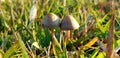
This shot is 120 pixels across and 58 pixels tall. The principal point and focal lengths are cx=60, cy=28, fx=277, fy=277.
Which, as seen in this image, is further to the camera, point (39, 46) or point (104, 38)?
point (104, 38)

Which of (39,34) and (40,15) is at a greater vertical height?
(40,15)

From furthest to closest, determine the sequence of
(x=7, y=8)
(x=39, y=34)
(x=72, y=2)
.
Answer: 1. (x=72, y=2)
2. (x=7, y=8)
3. (x=39, y=34)

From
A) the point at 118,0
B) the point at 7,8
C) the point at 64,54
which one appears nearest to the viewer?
the point at 64,54

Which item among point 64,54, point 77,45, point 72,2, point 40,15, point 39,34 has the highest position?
point 72,2

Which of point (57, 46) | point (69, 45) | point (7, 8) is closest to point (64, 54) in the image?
point (57, 46)

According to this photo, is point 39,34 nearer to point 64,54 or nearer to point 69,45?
point 69,45

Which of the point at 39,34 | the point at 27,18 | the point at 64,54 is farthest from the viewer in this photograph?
the point at 27,18

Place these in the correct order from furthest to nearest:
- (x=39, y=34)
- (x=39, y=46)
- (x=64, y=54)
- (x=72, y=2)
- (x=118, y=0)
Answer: (x=118, y=0), (x=72, y=2), (x=39, y=34), (x=39, y=46), (x=64, y=54)

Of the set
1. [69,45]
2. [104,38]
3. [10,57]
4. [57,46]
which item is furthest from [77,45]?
[10,57]

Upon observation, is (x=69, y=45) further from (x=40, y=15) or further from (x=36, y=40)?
(x=40, y=15)
